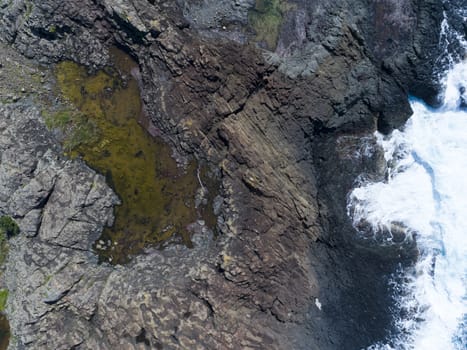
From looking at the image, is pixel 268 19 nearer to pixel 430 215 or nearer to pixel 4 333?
pixel 430 215

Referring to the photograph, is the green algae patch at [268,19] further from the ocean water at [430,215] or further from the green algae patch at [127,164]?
the ocean water at [430,215]

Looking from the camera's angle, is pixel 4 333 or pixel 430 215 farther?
pixel 4 333

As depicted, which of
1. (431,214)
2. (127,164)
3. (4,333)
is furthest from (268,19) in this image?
(4,333)

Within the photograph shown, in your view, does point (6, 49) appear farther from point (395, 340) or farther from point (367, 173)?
point (395, 340)

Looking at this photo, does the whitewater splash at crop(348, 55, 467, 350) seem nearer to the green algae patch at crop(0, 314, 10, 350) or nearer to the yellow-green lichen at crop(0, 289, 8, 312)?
the yellow-green lichen at crop(0, 289, 8, 312)

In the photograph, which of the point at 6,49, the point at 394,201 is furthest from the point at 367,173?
the point at 6,49

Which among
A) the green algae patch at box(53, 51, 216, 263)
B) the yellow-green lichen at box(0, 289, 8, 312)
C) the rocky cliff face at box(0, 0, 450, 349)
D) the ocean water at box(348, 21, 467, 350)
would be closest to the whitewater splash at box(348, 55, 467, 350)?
the ocean water at box(348, 21, 467, 350)
